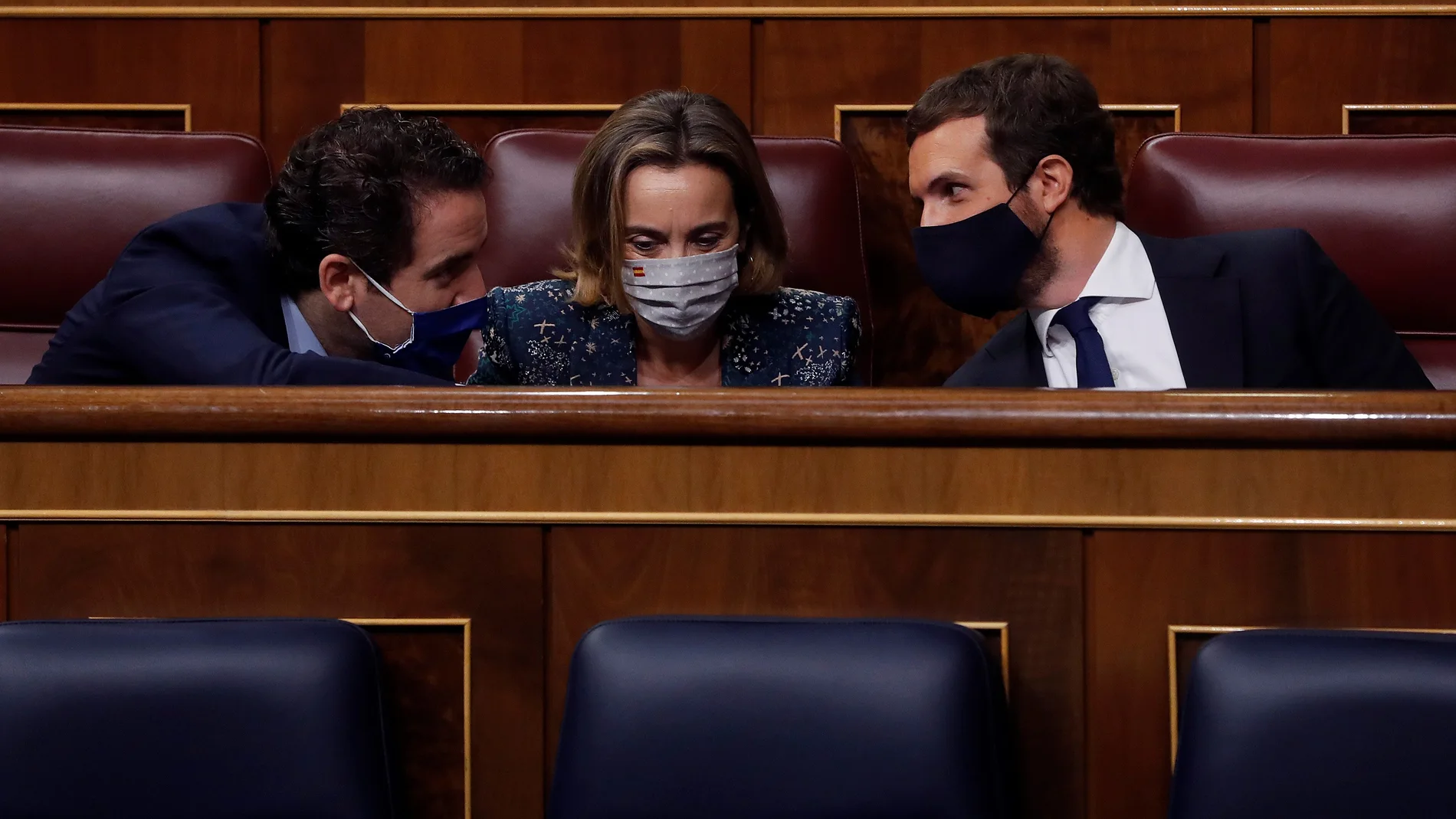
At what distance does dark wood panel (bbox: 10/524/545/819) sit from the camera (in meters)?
0.46

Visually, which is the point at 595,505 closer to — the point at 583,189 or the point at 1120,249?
the point at 583,189

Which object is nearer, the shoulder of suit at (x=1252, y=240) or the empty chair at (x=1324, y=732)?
the empty chair at (x=1324, y=732)

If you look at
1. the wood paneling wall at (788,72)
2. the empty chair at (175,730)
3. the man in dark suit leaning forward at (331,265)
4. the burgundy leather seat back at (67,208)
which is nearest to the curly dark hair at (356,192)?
the man in dark suit leaning forward at (331,265)

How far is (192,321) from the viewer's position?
646 mm

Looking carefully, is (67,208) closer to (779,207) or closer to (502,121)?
(502,121)

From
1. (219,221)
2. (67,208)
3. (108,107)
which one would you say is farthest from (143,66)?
(219,221)

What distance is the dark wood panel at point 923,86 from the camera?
0.92 m

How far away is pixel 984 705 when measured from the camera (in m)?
0.41

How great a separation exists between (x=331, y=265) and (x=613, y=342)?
0.52 ft

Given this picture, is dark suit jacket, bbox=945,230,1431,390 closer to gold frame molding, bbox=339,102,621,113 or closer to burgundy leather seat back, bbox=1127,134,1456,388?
burgundy leather seat back, bbox=1127,134,1456,388

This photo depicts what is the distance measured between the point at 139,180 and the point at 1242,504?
0.68 m

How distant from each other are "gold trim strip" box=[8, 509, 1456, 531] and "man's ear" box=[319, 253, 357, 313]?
10.9 inches

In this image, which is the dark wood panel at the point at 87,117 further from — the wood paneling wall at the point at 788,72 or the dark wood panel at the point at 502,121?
the dark wood panel at the point at 502,121

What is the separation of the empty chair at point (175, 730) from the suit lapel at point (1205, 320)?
0.48 metres
